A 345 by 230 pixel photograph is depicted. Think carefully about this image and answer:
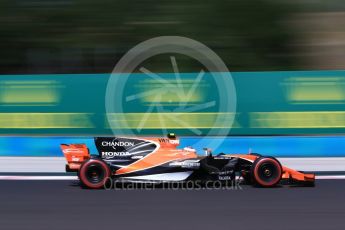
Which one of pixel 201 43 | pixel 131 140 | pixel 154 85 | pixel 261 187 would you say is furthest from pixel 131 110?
pixel 201 43

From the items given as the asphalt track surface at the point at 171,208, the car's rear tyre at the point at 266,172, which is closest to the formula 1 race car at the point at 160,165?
the car's rear tyre at the point at 266,172

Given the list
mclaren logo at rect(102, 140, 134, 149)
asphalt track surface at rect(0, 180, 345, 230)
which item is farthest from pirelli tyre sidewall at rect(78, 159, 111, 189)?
mclaren logo at rect(102, 140, 134, 149)

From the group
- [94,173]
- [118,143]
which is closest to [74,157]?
[94,173]

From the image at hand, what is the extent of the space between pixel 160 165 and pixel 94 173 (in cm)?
89

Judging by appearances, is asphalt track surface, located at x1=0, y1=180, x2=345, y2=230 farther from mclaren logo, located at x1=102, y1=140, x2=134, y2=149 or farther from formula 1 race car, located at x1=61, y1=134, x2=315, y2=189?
mclaren logo, located at x1=102, y1=140, x2=134, y2=149

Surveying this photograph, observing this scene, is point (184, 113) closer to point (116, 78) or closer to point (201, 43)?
point (116, 78)

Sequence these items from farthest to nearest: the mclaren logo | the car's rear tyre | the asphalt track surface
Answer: the mclaren logo
the car's rear tyre
the asphalt track surface

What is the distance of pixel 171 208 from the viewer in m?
7.50

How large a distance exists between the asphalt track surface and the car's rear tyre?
11 centimetres

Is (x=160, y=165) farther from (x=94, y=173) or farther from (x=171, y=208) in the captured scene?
(x=171, y=208)

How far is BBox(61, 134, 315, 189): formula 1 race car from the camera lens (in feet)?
28.8

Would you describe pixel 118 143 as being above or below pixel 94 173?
above

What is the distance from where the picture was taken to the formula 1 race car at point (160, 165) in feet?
28.8

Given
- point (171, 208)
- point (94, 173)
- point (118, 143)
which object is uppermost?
point (118, 143)
